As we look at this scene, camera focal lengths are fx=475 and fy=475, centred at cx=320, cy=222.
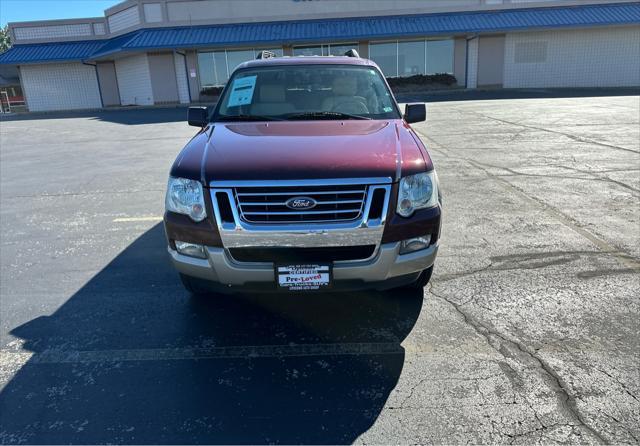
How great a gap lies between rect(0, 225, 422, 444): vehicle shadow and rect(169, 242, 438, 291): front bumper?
49cm

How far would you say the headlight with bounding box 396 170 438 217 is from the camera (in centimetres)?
309

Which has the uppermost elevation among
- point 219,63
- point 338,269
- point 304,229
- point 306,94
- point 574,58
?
point 219,63

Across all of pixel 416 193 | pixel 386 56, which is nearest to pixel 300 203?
pixel 416 193

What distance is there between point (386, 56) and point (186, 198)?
93.6ft

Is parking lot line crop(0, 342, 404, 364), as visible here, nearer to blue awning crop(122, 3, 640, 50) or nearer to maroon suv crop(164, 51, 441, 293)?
maroon suv crop(164, 51, 441, 293)

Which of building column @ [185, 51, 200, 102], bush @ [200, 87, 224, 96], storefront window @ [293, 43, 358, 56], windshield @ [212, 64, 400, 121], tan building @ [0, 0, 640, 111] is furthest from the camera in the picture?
bush @ [200, 87, 224, 96]

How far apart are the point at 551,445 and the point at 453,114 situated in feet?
55.3

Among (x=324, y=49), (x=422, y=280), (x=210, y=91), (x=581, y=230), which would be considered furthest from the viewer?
(x=210, y=91)

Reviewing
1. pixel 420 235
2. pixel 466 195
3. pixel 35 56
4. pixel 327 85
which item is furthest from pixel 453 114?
pixel 35 56

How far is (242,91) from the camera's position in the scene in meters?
4.73

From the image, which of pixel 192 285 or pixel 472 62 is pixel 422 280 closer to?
pixel 192 285

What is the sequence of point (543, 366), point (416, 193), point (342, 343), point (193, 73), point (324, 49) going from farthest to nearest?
point (193, 73) < point (324, 49) < point (342, 343) < point (416, 193) < point (543, 366)

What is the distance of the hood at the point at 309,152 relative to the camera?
3.02 meters

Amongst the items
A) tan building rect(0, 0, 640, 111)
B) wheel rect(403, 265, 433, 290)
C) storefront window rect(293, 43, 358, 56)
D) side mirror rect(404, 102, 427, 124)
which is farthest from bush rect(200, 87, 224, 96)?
wheel rect(403, 265, 433, 290)
